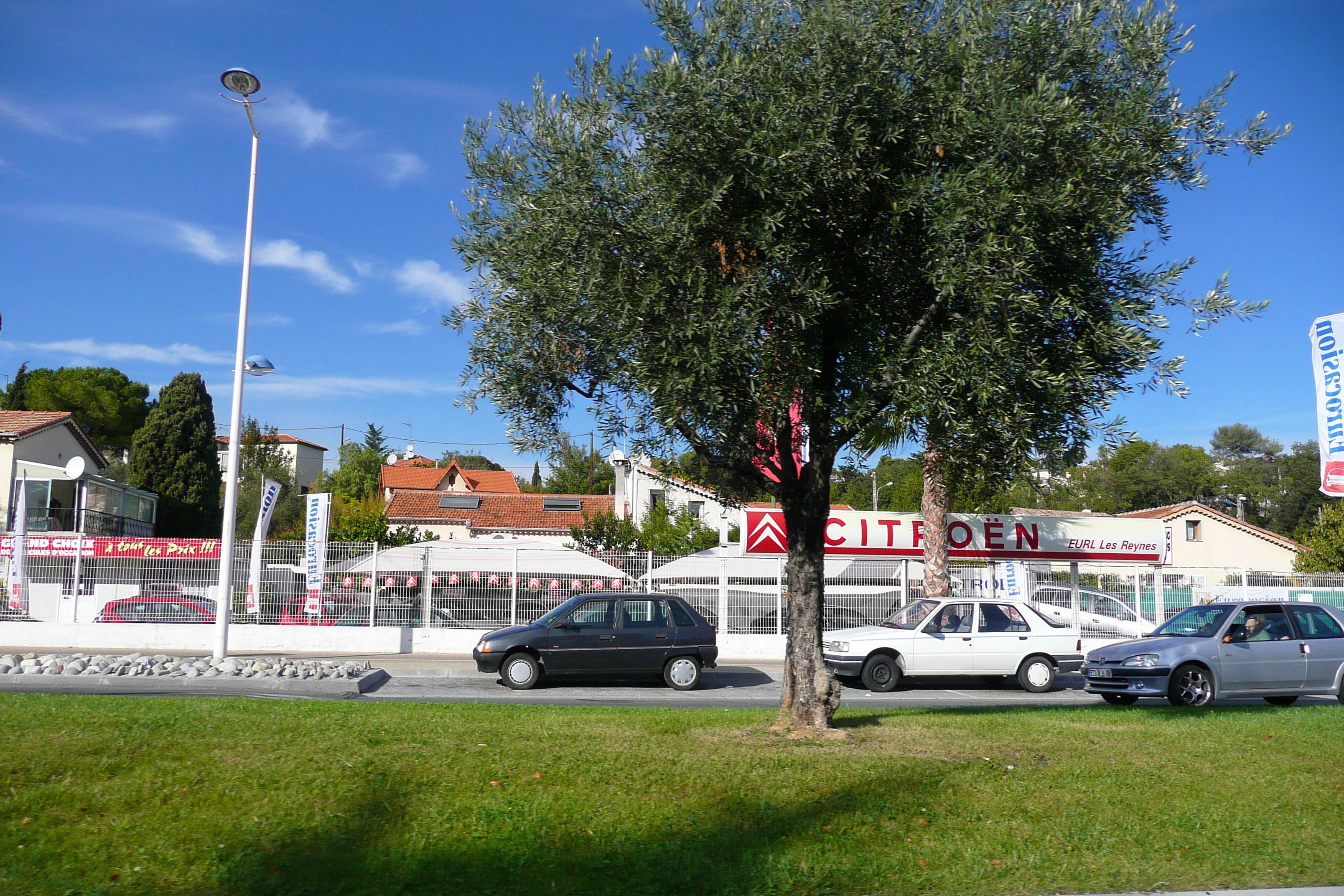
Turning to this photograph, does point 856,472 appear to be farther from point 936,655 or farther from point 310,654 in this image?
point 310,654

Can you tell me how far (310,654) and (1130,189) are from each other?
18885mm

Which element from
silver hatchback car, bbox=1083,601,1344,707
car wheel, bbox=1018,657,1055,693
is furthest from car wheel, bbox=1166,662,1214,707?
car wheel, bbox=1018,657,1055,693

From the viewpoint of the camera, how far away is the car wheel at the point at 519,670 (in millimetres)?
15789

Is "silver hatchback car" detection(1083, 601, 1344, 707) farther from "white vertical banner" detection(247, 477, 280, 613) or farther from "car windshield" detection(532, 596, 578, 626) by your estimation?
"white vertical banner" detection(247, 477, 280, 613)

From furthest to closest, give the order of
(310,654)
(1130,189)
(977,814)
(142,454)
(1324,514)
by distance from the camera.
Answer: (142,454) → (1324,514) → (310,654) → (1130,189) → (977,814)

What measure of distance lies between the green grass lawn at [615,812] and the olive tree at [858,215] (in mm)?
2679

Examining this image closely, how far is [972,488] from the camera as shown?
945 cm

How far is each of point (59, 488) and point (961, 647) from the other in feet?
126

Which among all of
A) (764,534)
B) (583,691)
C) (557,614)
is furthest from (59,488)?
(583,691)

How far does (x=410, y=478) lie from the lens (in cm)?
8488

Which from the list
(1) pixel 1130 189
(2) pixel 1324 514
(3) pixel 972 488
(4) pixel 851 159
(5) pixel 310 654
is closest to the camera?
(4) pixel 851 159

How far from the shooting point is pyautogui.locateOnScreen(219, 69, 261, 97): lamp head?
1445 cm

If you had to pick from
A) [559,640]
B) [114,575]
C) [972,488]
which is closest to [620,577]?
[559,640]

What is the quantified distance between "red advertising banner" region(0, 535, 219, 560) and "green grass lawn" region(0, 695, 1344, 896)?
1374 centimetres
